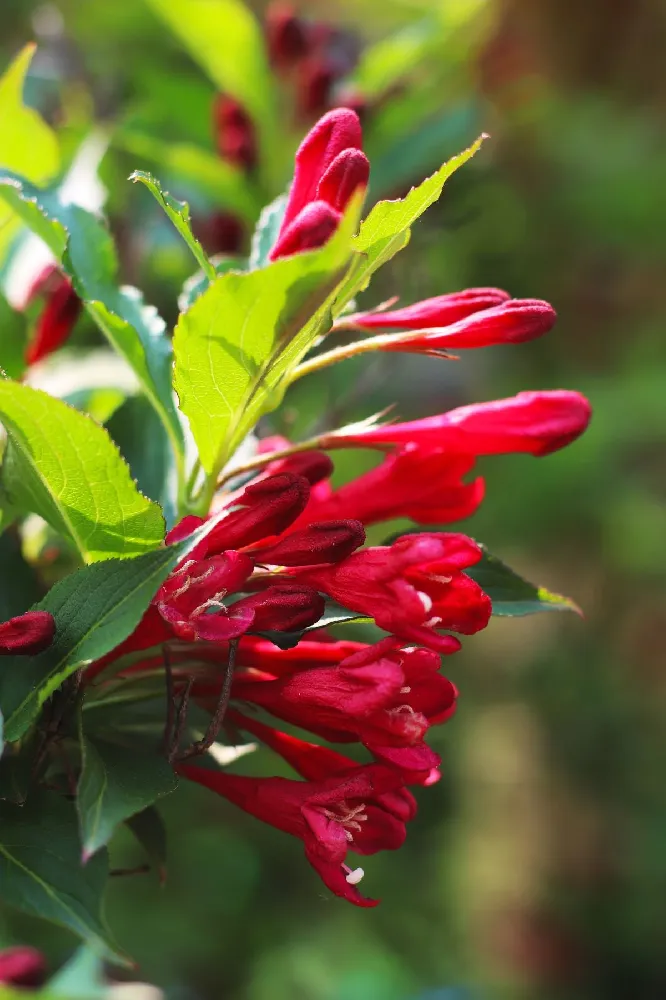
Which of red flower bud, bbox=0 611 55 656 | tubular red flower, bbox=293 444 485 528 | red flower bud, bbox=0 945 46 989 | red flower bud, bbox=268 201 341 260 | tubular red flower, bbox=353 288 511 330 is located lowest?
red flower bud, bbox=0 945 46 989

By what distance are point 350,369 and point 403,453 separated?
35.3 inches

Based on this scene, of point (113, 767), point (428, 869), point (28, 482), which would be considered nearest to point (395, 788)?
point (113, 767)

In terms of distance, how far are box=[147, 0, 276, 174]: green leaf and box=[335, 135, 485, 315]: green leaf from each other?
1171 millimetres

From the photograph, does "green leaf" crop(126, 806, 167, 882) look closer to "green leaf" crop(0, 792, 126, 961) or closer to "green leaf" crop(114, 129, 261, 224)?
"green leaf" crop(0, 792, 126, 961)

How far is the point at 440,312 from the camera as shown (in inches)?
28.8

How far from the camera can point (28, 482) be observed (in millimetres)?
665

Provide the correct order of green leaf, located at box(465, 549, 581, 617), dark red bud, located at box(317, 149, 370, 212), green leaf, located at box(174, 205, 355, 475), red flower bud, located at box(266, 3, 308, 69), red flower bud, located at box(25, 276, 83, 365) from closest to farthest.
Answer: green leaf, located at box(174, 205, 355, 475)
dark red bud, located at box(317, 149, 370, 212)
green leaf, located at box(465, 549, 581, 617)
red flower bud, located at box(25, 276, 83, 365)
red flower bud, located at box(266, 3, 308, 69)

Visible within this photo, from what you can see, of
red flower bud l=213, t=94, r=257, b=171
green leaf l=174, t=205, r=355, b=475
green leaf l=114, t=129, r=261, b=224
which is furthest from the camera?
red flower bud l=213, t=94, r=257, b=171

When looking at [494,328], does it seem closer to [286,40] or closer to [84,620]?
[84,620]

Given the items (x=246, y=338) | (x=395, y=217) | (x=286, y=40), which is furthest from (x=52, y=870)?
(x=286, y=40)

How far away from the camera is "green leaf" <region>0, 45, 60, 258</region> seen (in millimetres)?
1007

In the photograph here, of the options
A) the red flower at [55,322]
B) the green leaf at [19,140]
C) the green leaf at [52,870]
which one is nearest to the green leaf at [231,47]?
the green leaf at [19,140]

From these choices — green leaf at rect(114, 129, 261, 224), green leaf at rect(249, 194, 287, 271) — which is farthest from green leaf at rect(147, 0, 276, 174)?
green leaf at rect(249, 194, 287, 271)

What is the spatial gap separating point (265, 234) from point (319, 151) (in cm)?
13
